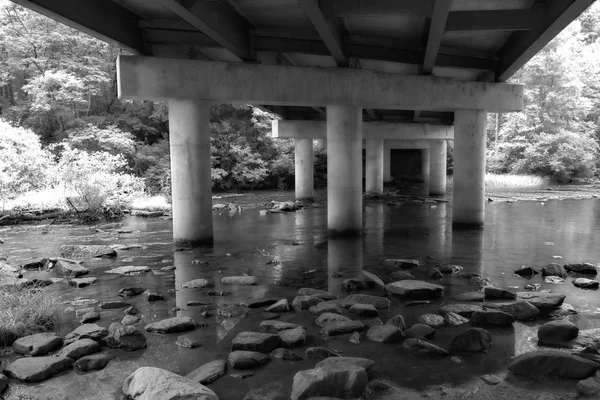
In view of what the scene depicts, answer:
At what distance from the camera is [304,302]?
762 cm

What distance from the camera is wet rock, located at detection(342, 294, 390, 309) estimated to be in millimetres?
7584

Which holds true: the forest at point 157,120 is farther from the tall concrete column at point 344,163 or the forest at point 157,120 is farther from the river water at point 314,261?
the tall concrete column at point 344,163

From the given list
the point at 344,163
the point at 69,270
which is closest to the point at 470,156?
the point at 344,163

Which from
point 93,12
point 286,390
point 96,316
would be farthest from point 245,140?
point 286,390

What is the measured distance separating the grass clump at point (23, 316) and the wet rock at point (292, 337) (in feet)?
10.8

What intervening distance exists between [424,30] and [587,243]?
7.54 metres

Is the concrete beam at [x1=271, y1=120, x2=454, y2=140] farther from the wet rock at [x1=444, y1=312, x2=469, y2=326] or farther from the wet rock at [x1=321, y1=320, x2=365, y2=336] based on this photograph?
the wet rock at [x1=321, y1=320, x2=365, y2=336]

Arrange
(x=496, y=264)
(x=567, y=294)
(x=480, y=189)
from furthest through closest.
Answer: (x=480, y=189)
(x=496, y=264)
(x=567, y=294)

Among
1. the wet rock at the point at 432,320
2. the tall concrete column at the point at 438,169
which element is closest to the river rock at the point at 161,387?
the wet rock at the point at 432,320

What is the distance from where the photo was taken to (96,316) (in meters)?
7.16

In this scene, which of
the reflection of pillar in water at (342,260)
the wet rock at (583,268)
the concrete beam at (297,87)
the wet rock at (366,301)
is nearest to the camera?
the wet rock at (366,301)

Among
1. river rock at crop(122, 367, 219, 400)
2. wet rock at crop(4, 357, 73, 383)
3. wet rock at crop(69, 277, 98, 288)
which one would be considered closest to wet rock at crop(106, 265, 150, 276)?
wet rock at crop(69, 277, 98, 288)

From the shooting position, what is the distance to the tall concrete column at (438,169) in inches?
1303

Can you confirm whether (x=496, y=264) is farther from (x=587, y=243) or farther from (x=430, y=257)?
(x=587, y=243)
